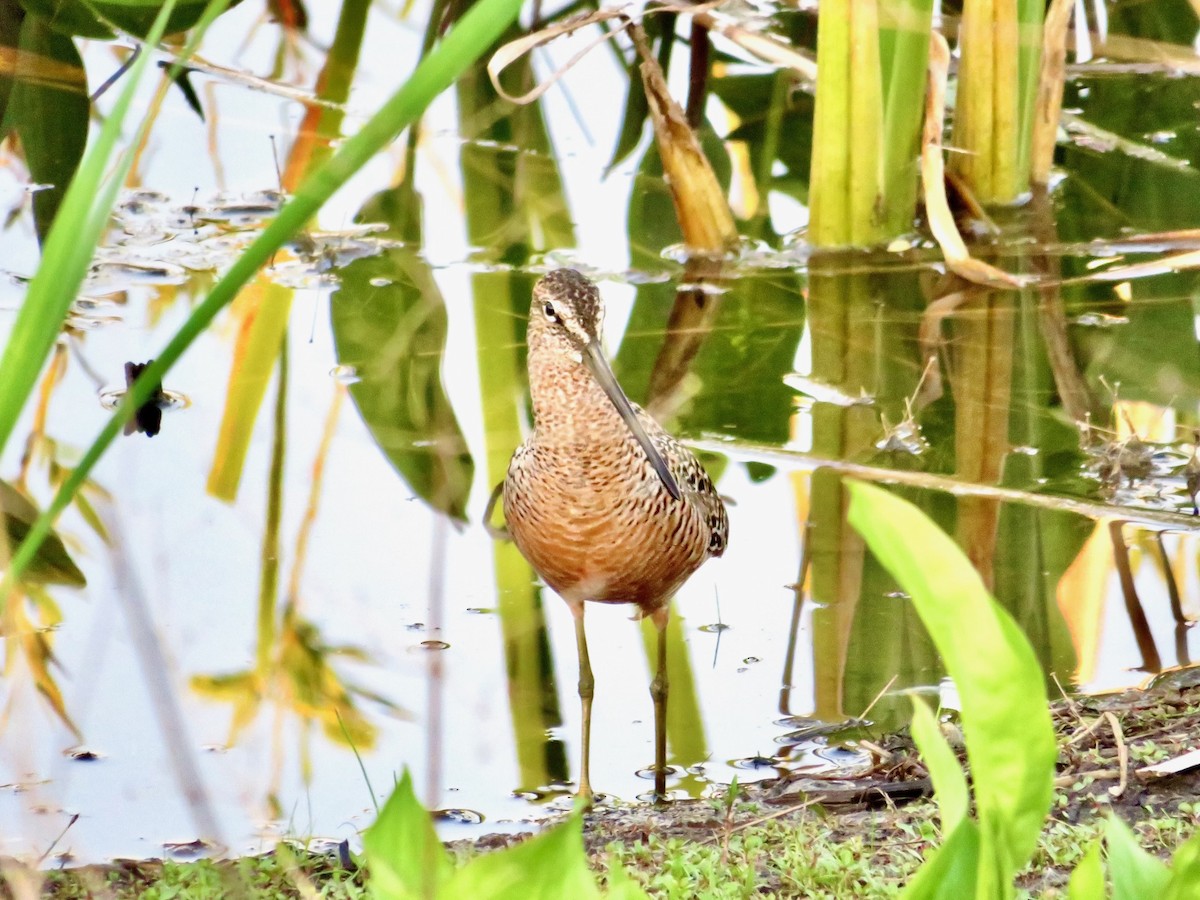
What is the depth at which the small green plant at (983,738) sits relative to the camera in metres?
1.54

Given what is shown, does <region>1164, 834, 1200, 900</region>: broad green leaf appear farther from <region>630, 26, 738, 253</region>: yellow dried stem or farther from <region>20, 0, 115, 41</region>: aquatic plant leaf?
<region>20, 0, 115, 41</region>: aquatic plant leaf

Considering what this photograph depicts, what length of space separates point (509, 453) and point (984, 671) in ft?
12.7

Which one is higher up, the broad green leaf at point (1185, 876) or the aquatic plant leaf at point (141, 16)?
the aquatic plant leaf at point (141, 16)

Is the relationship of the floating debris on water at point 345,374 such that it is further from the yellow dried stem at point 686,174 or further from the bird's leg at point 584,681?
the bird's leg at point 584,681

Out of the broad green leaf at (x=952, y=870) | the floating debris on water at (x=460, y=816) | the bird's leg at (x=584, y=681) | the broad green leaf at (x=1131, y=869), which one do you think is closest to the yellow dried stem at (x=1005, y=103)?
the bird's leg at (x=584, y=681)

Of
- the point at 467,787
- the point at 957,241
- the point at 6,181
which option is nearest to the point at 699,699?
the point at 467,787

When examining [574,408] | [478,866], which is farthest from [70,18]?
[478,866]

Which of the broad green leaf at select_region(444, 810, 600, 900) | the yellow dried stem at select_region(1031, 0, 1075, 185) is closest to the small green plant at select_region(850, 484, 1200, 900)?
the broad green leaf at select_region(444, 810, 600, 900)

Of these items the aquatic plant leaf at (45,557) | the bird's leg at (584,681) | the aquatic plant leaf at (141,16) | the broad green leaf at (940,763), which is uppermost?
the aquatic plant leaf at (141,16)

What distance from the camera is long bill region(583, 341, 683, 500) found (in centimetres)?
386

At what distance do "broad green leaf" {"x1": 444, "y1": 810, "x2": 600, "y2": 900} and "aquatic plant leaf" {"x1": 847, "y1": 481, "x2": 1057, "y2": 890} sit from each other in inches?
16.7

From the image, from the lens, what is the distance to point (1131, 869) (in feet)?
5.96

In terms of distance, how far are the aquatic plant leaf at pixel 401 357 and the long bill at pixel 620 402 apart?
1139 mm

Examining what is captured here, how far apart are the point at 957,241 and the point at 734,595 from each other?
2010 millimetres
